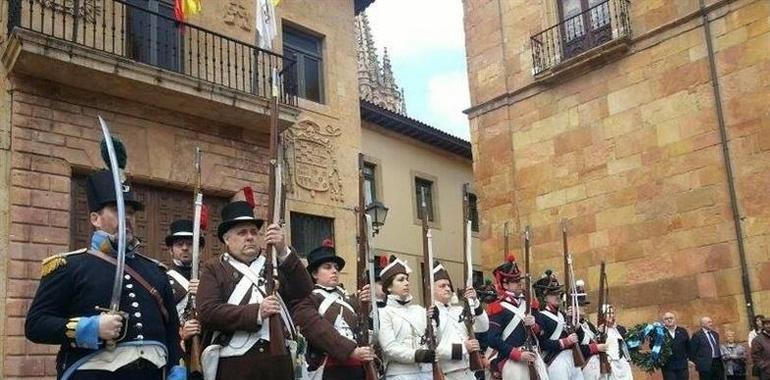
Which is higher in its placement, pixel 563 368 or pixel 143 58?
pixel 143 58

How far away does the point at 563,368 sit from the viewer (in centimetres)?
941

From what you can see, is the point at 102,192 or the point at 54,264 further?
the point at 102,192

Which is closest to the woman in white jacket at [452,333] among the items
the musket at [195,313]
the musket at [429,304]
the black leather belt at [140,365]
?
the musket at [429,304]

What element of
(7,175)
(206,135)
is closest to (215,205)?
(206,135)

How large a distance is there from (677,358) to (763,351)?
131 cm

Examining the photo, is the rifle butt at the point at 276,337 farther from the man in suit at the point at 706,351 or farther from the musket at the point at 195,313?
the man in suit at the point at 706,351

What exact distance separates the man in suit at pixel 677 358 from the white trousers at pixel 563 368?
14.7ft

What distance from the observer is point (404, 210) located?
21.5 m

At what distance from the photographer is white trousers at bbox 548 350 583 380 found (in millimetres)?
9352

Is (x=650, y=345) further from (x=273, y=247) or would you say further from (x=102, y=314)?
(x=102, y=314)

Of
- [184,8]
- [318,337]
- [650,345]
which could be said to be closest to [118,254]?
[318,337]

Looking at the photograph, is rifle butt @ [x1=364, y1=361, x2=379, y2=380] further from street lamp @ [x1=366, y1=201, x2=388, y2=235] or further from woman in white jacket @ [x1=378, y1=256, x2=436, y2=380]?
street lamp @ [x1=366, y1=201, x2=388, y2=235]

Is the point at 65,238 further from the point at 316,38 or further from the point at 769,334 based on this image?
the point at 769,334

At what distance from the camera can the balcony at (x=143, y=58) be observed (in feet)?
34.3
